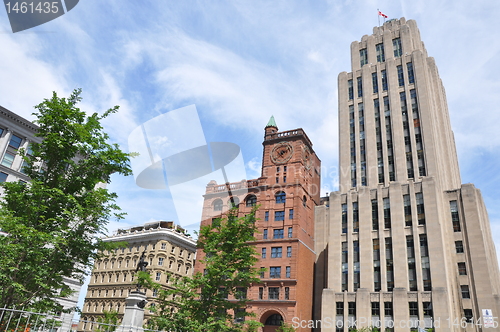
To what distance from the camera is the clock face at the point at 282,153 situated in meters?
67.4

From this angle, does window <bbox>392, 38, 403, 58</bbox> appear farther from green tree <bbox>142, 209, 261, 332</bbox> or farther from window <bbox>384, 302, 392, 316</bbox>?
green tree <bbox>142, 209, 261, 332</bbox>

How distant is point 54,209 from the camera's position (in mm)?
20250

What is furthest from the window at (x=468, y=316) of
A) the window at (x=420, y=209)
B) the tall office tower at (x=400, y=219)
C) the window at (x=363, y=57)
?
the window at (x=363, y=57)

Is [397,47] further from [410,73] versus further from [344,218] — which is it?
[344,218]

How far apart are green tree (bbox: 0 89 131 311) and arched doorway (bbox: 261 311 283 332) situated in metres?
40.6

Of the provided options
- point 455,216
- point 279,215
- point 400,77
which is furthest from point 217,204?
point 400,77

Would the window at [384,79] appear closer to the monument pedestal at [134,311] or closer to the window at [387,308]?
the window at [387,308]

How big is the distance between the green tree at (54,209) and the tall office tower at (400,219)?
43.6 meters

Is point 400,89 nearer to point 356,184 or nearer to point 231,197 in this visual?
point 356,184

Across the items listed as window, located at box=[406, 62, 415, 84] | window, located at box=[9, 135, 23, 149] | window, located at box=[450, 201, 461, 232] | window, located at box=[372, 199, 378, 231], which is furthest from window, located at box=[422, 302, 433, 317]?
window, located at box=[9, 135, 23, 149]

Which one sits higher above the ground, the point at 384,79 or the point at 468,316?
the point at 384,79

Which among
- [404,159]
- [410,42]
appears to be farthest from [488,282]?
[410,42]

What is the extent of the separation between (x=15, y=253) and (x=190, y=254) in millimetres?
67291

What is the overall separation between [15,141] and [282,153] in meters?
41.7
